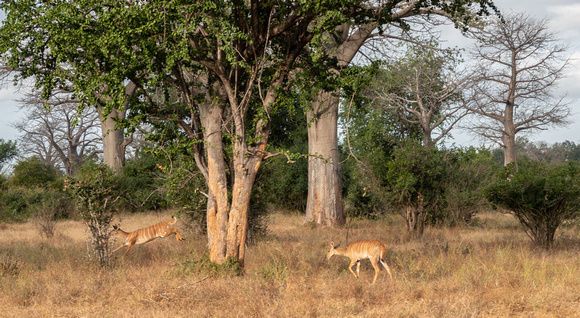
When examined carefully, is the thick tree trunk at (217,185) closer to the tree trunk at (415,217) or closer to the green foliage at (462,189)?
the tree trunk at (415,217)

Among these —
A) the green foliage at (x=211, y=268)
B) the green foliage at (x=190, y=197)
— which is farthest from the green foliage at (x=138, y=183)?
the green foliage at (x=211, y=268)

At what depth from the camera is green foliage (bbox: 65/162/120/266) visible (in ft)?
28.8

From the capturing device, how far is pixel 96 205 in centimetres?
880

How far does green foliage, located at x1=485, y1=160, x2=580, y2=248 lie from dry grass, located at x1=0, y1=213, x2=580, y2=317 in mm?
534

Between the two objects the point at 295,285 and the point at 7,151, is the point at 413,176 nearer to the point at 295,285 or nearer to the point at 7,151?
the point at 295,285

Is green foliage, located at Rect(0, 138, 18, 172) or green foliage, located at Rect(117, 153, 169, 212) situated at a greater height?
green foliage, located at Rect(0, 138, 18, 172)

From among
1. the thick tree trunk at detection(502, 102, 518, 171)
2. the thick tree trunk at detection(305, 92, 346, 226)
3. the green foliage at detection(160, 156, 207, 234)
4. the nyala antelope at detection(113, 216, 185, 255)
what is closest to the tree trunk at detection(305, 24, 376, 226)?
the thick tree trunk at detection(305, 92, 346, 226)

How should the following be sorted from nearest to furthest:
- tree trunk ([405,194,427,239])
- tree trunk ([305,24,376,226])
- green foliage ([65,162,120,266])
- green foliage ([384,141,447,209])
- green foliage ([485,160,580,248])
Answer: green foliage ([65,162,120,266]) < green foliage ([485,160,580,248]) < green foliage ([384,141,447,209]) < tree trunk ([405,194,427,239]) < tree trunk ([305,24,376,226])

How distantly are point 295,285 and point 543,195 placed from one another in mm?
6066

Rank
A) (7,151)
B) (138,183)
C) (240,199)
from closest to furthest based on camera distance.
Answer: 1. (240,199)
2. (138,183)
3. (7,151)

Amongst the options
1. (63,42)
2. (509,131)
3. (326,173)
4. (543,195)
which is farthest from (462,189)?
(509,131)

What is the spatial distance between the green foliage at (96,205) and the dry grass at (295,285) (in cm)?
34

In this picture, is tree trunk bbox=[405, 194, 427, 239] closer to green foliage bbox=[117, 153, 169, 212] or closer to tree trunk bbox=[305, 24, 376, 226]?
tree trunk bbox=[305, 24, 376, 226]

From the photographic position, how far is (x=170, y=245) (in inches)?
436
